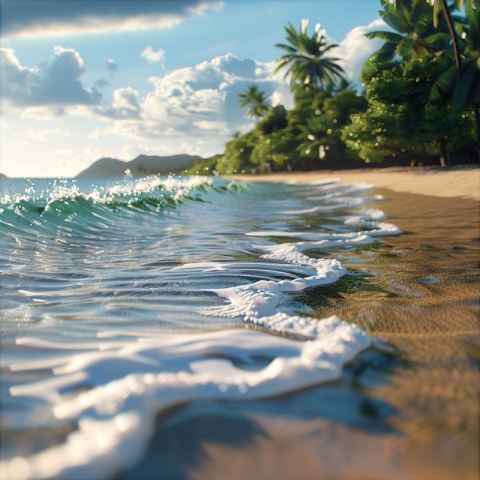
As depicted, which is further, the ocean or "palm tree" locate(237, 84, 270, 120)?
"palm tree" locate(237, 84, 270, 120)

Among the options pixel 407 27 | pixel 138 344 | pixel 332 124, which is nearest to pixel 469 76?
pixel 407 27

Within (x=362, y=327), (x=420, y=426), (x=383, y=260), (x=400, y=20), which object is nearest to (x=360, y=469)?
(x=420, y=426)

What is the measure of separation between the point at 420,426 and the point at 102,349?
4.01 ft

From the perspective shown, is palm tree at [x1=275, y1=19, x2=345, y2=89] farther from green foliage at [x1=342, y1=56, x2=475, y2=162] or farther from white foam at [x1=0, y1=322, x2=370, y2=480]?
white foam at [x1=0, y1=322, x2=370, y2=480]

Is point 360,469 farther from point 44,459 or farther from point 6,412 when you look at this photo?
point 6,412

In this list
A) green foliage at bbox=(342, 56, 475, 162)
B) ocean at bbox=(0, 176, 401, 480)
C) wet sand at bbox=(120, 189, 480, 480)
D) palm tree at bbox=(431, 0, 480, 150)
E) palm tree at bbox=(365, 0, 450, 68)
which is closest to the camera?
wet sand at bbox=(120, 189, 480, 480)

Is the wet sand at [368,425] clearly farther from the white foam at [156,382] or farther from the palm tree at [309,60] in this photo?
the palm tree at [309,60]

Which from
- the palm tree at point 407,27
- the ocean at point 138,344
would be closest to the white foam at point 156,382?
the ocean at point 138,344

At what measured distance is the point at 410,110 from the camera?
1875 centimetres

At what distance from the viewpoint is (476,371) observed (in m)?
1.38

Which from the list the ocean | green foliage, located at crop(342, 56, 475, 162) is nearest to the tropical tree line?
green foliage, located at crop(342, 56, 475, 162)

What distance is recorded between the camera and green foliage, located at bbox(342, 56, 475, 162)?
1803 centimetres

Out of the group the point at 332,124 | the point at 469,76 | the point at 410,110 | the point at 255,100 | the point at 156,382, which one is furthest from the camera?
the point at 255,100

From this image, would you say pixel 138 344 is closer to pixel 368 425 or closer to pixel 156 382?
pixel 156 382
